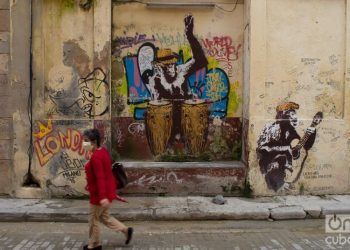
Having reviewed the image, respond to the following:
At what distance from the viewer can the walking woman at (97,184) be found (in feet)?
20.6

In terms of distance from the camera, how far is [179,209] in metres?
8.59

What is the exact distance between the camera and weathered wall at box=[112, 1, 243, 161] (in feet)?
32.5

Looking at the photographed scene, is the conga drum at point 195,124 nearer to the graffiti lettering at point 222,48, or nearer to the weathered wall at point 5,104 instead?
the graffiti lettering at point 222,48

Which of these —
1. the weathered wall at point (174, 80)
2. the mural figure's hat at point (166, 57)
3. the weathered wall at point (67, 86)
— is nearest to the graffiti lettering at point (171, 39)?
the weathered wall at point (174, 80)

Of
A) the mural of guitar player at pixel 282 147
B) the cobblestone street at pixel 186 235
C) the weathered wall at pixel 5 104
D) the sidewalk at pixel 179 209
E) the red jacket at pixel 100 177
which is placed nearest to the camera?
the red jacket at pixel 100 177

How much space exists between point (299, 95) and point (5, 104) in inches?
225

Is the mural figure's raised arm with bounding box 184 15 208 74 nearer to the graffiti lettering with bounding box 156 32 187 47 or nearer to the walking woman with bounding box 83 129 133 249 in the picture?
the graffiti lettering with bounding box 156 32 187 47

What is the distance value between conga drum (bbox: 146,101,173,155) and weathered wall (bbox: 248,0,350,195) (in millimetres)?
1690

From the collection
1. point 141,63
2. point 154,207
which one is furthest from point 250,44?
point 154,207

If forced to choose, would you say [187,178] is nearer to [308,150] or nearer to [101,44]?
[308,150]

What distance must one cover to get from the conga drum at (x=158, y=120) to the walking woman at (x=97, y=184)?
138 inches

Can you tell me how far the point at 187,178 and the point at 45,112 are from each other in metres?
3.05

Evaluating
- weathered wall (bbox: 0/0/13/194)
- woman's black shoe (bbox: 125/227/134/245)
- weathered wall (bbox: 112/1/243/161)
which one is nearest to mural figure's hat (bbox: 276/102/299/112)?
weathered wall (bbox: 112/1/243/161)

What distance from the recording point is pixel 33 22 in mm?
9406
